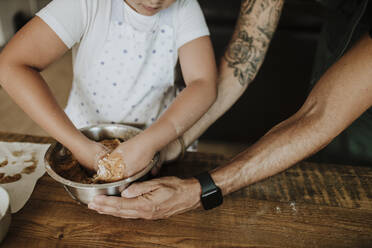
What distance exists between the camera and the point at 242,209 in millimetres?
848

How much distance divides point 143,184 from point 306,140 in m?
0.51

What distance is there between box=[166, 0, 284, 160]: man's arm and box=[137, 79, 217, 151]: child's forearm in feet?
0.65

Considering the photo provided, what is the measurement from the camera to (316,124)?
0.92m

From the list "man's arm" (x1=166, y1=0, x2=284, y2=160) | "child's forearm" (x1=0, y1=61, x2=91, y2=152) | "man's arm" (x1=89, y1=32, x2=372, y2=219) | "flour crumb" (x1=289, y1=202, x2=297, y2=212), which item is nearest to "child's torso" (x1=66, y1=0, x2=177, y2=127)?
"man's arm" (x1=166, y1=0, x2=284, y2=160)

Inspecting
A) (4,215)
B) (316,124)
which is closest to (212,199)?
(316,124)

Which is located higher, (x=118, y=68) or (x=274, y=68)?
(x=118, y=68)

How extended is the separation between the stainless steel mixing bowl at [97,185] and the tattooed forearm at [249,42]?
1.84 feet

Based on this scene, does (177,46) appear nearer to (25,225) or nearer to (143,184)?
(143,184)

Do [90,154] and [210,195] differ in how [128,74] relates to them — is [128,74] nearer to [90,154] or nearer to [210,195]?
[90,154]

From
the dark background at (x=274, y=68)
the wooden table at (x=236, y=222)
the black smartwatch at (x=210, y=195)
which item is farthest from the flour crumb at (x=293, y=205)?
the dark background at (x=274, y=68)

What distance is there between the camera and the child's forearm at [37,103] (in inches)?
33.2

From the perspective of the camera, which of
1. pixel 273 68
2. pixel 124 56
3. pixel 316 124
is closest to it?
pixel 316 124

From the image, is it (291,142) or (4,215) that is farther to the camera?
(291,142)

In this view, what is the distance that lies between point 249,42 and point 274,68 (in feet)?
3.37
